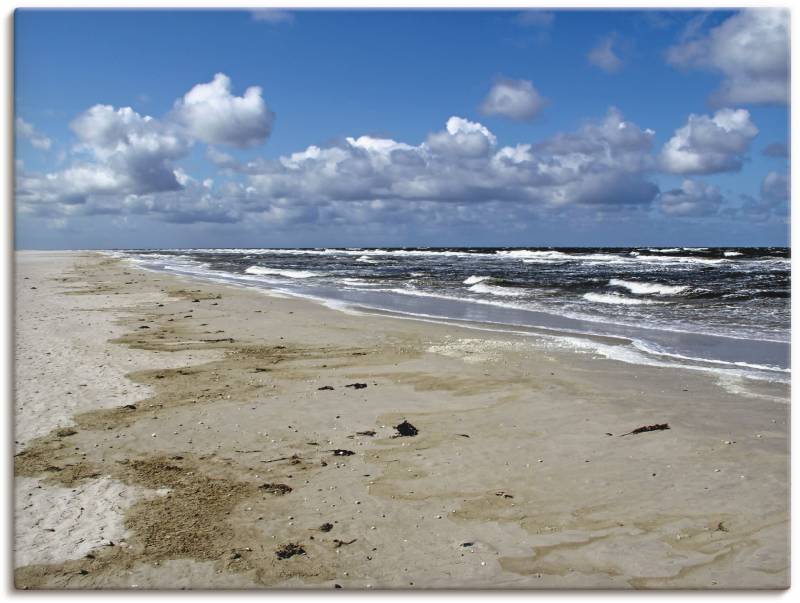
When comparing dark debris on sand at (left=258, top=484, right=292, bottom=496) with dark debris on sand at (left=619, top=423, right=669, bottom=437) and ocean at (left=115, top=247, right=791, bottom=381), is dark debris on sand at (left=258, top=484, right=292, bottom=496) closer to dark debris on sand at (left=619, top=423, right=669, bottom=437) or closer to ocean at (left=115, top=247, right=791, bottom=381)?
dark debris on sand at (left=619, top=423, right=669, bottom=437)

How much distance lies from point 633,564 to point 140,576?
3.56m

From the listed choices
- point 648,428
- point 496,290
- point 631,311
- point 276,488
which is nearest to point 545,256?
point 496,290

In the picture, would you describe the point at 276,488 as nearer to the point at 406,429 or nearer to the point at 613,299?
the point at 406,429

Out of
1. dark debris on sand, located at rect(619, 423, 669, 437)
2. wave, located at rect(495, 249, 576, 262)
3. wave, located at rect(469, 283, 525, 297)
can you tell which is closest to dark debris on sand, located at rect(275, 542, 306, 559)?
dark debris on sand, located at rect(619, 423, 669, 437)

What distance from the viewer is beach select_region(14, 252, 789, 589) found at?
4344 millimetres

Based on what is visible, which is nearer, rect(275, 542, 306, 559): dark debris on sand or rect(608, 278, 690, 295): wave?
rect(275, 542, 306, 559): dark debris on sand

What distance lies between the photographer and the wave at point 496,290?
29312mm

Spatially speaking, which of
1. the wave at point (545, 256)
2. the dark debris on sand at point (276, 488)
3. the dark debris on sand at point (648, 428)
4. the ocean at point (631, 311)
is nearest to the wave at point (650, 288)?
the ocean at point (631, 311)

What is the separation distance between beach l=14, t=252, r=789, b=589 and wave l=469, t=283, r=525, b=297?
17.3m

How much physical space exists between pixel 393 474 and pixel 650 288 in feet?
90.8

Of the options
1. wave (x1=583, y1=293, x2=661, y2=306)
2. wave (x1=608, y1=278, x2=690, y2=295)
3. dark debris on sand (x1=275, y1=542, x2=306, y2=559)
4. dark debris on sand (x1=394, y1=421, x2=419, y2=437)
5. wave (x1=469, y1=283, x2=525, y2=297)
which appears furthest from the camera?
wave (x1=469, y1=283, x2=525, y2=297)

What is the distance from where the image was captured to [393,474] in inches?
242

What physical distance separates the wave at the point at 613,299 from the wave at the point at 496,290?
11.1ft

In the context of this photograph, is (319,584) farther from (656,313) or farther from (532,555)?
(656,313)
